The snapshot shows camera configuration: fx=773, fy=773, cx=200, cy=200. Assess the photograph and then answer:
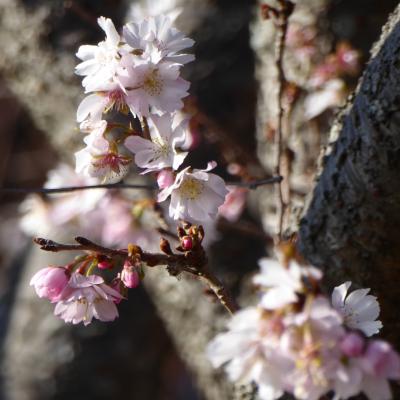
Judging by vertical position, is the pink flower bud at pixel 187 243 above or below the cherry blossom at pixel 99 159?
below

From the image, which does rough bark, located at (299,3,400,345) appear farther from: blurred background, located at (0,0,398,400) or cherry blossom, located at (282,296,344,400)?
cherry blossom, located at (282,296,344,400)

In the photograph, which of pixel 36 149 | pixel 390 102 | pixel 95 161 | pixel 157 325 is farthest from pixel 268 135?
pixel 36 149

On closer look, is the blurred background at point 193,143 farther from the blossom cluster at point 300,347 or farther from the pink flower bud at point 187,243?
the blossom cluster at point 300,347

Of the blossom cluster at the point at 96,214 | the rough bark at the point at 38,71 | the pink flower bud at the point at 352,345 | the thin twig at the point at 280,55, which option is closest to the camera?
the pink flower bud at the point at 352,345

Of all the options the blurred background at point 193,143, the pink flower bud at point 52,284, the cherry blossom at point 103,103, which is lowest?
the blurred background at point 193,143

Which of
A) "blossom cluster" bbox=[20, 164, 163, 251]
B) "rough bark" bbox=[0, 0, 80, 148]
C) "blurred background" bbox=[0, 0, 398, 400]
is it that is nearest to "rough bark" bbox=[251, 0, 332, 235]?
"blurred background" bbox=[0, 0, 398, 400]

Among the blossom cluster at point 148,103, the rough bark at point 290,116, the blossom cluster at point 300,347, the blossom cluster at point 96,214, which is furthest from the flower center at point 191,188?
the rough bark at point 290,116

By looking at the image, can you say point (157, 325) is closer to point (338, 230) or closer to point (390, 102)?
point (338, 230)
